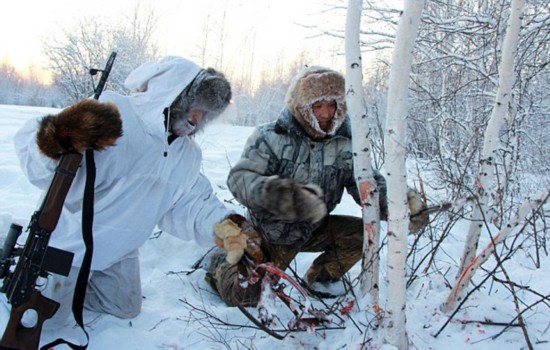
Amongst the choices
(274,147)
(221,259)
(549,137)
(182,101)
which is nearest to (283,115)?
(274,147)

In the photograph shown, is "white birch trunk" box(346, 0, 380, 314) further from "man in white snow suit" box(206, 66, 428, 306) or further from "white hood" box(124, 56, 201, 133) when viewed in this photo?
"white hood" box(124, 56, 201, 133)

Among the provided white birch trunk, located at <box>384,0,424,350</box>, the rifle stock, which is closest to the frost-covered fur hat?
white birch trunk, located at <box>384,0,424,350</box>

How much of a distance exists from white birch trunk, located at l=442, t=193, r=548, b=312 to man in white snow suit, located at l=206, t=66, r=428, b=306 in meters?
0.41

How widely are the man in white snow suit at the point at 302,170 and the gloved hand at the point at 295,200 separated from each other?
86mm

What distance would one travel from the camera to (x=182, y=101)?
89.2 inches

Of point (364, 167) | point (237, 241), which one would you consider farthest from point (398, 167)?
point (237, 241)

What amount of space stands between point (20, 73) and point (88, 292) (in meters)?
54.1

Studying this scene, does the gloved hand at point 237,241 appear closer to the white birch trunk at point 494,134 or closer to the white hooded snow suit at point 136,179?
the white hooded snow suit at point 136,179

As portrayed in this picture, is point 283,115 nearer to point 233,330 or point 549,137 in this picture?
point 233,330

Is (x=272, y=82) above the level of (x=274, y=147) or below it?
above

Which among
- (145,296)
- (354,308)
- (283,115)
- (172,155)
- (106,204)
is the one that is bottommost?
(145,296)

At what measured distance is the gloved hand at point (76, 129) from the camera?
179 cm

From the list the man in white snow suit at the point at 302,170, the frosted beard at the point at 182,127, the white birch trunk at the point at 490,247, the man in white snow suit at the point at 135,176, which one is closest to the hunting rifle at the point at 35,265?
the man in white snow suit at the point at 135,176

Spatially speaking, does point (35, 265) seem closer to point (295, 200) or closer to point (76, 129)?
point (76, 129)
